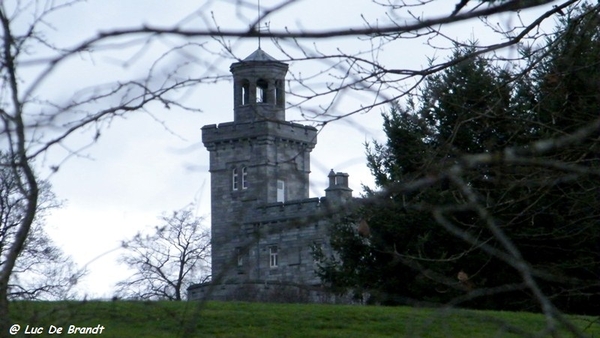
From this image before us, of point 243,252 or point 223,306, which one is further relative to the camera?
point 223,306

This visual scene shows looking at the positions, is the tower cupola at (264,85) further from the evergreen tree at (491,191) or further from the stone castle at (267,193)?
the evergreen tree at (491,191)

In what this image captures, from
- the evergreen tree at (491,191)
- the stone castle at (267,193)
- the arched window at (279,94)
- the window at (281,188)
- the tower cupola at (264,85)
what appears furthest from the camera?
the arched window at (279,94)

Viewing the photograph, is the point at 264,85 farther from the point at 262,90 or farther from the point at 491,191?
the point at 491,191

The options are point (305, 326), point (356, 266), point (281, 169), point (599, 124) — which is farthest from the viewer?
point (356, 266)

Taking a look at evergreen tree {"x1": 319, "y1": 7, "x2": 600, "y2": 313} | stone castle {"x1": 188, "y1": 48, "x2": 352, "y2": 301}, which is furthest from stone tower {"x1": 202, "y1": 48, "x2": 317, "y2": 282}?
evergreen tree {"x1": 319, "y1": 7, "x2": 600, "y2": 313}

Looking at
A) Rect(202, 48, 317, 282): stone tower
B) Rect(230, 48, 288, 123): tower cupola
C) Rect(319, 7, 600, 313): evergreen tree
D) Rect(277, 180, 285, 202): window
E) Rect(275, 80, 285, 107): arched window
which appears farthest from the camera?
Rect(275, 80, 285, 107): arched window

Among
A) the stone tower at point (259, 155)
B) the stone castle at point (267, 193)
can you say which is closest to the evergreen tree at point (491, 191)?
the stone castle at point (267, 193)

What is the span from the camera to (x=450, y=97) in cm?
543

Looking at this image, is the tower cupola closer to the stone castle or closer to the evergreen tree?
the stone castle

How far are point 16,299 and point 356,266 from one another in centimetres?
1881

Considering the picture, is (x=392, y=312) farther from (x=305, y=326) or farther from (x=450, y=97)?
(x=450, y=97)

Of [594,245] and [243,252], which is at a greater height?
[594,245]

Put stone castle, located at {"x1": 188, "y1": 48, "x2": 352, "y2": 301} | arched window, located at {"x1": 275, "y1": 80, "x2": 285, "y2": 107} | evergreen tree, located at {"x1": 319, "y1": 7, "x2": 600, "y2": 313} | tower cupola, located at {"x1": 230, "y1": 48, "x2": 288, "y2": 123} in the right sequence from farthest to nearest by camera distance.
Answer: arched window, located at {"x1": 275, "y1": 80, "x2": 285, "y2": 107}, tower cupola, located at {"x1": 230, "y1": 48, "x2": 288, "y2": 123}, evergreen tree, located at {"x1": 319, "y1": 7, "x2": 600, "y2": 313}, stone castle, located at {"x1": 188, "y1": 48, "x2": 352, "y2": 301}

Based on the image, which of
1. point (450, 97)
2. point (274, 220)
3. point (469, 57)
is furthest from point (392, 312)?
point (274, 220)
